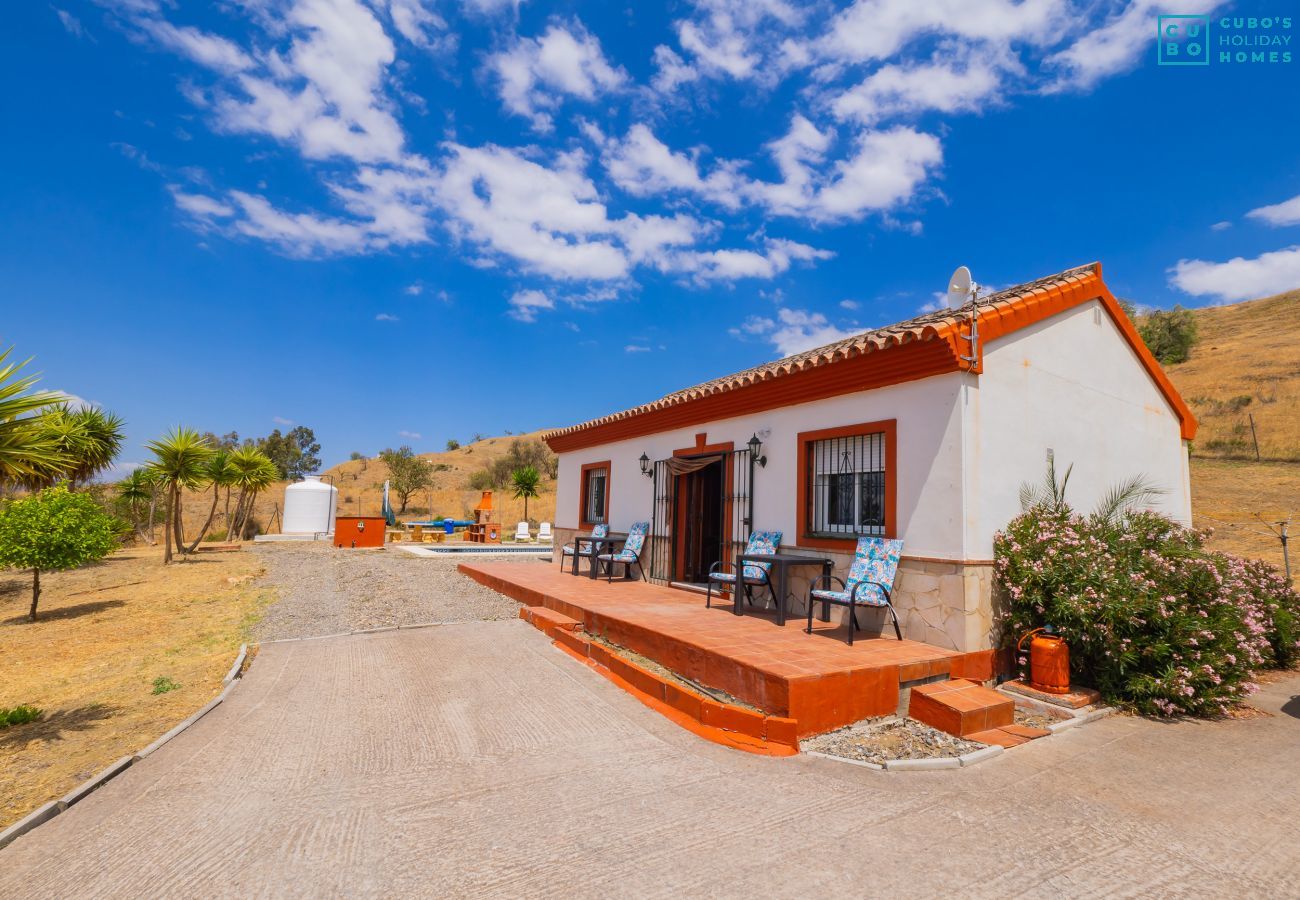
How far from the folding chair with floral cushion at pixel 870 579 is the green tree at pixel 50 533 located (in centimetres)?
1170

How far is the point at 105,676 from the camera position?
20.5 feet

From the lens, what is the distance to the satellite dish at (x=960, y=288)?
687cm

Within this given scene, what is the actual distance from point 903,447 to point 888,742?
2998 mm

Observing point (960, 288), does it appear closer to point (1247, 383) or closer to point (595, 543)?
point (595, 543)

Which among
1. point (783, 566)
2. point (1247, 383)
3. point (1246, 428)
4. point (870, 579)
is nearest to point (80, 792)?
point (783, 566)

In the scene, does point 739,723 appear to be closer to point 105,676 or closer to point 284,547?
point 105,676

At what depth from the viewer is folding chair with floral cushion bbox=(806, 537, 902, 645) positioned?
5.72 meters

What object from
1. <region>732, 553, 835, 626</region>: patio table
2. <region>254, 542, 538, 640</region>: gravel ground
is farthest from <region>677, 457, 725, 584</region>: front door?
<region>732, 553, 835, 626</region>: patio table

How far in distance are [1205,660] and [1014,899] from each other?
12.4 ft

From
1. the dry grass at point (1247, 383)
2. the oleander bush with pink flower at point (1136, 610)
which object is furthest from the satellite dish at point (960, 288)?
the dry grass at point (1247, 383)

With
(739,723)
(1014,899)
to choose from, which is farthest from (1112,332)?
(1014,899)

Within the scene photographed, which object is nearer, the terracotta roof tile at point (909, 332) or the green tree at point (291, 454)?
the terracotta roof tile at point (909, 332)

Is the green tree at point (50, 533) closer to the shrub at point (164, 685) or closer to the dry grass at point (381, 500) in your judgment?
the shrub at point (164, 685)

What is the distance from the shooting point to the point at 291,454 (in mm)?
48281
